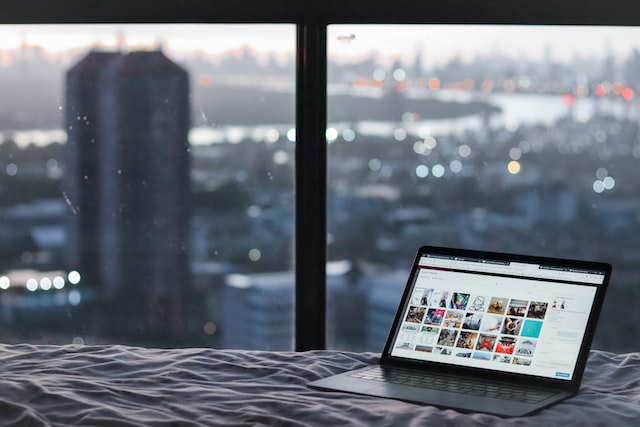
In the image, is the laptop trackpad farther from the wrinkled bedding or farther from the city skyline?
the city skyline

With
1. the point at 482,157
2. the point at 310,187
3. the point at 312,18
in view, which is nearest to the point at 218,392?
the point at 310,187

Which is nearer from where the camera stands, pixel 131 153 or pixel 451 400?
pixel 451 400

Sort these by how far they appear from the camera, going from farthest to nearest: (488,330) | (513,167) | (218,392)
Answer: (513,167) → (488,330) → (218,392)

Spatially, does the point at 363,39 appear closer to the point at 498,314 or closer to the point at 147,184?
the point at 147,184

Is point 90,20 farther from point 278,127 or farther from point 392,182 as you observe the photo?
point 392,182

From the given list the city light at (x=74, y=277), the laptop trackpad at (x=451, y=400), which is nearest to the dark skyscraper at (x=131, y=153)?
the city light at (x=74, y=277)

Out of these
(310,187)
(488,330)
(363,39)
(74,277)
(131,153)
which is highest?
(363,39)

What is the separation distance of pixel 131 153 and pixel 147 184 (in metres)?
0.14

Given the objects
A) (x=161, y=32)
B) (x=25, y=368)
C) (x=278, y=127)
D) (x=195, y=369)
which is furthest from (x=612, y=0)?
(x=25, y=368)

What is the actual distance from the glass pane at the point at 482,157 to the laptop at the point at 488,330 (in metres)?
1.29

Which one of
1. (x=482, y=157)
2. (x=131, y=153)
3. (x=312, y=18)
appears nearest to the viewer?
(x=312, y=18)

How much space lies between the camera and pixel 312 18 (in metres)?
3.10

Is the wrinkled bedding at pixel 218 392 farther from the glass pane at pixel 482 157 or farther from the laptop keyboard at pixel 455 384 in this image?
the glass pane at pixel 482 157

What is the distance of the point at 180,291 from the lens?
420 cm
